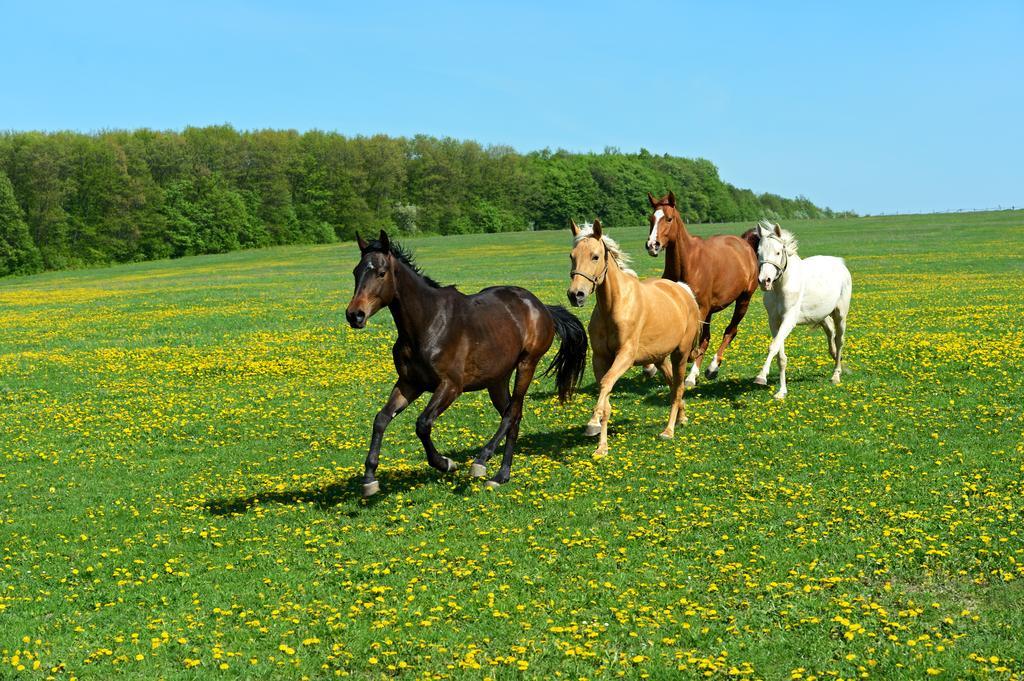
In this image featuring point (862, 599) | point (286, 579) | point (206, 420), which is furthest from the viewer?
point (206, 420)

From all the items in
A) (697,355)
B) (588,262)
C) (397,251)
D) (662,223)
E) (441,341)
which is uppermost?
(662,223)

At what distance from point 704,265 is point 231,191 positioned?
3745 inches

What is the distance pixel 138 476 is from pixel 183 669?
6.44 m

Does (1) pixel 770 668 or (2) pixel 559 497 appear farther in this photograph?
(2) pixel 559 497

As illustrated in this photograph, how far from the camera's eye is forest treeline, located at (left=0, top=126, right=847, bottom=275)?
95.6m

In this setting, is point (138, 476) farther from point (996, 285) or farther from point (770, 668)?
point (996, 285)

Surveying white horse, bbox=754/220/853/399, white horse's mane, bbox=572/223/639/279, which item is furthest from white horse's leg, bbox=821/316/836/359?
white horse's mane, bbox=572/223/639/279

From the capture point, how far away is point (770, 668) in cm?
664

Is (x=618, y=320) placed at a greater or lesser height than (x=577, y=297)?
lesser

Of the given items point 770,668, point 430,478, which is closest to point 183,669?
point 770,668

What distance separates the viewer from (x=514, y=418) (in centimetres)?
1174

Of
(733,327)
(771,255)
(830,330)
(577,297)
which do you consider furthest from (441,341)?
(830,330)

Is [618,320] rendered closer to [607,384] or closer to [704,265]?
[607,384]

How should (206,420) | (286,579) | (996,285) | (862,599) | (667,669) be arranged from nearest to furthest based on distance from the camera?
(667,669) → (862,599) → (286,579) → (206,420) → (996,285)
